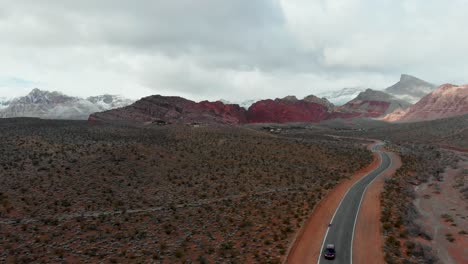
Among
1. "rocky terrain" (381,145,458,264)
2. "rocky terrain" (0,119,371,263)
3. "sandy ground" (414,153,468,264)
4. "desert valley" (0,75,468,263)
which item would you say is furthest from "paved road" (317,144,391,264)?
"sandy ground" (414,153,468,264)

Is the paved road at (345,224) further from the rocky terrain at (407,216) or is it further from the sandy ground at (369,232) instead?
the rocky terrain at (407,216)

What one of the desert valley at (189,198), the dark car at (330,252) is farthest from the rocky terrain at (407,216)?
the dark car at (330,252)

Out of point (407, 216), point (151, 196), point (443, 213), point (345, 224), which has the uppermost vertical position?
point (151, 196)

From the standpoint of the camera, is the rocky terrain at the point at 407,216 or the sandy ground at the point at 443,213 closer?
the rocky terrain at the point at 407,216

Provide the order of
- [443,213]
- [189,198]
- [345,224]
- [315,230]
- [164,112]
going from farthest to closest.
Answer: [164,112]
[189,198]
[443,213]
[345,224]
[315,230]

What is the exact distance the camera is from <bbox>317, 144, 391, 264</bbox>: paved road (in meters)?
31.3

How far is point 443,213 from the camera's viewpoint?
4394 cm

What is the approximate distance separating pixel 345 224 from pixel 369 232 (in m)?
2.75

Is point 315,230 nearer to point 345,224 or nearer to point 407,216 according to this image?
point 345,224

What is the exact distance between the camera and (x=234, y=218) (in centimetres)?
3881

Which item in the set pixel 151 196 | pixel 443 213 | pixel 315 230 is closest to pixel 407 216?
pixel 443 213

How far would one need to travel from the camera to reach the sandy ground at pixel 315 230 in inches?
1232

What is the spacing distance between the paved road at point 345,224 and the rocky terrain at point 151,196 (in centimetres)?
316

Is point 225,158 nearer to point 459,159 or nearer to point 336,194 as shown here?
point 336,194
